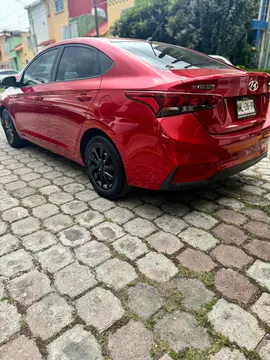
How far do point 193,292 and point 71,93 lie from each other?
7.33 feet

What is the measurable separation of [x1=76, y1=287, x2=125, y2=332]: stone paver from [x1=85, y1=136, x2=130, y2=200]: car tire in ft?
3.78

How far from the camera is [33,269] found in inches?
76.7

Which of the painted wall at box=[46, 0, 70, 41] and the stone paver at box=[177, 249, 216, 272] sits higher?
the painted wall at box=[46, 0, 70, 41]

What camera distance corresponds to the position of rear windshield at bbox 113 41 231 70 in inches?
97.3

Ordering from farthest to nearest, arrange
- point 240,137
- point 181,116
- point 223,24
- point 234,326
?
point 223,24, point 240,137, point 181,116, point 234,326

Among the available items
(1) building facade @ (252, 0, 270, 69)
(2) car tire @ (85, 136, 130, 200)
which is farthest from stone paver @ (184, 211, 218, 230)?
(1) building facade @ (252, 0, 270, 69)

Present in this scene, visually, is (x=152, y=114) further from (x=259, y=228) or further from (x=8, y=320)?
(x=8, y=320)

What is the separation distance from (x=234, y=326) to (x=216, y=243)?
2.42ft

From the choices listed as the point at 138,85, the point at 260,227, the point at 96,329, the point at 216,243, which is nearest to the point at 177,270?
the point at 216,243

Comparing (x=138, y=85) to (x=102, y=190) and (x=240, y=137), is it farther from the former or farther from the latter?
(x=102, y=190)

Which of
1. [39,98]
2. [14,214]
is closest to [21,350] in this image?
[14,214]

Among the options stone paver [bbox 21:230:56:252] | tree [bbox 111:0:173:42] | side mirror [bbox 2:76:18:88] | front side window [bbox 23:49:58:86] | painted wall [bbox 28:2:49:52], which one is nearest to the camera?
stone paver [bbox 21:230:56:252]

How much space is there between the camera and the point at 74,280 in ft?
6.02

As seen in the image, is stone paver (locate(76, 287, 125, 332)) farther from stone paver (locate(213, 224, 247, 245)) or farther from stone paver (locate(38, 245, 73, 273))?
stone paver (locate(213, 224, 247, 245))
